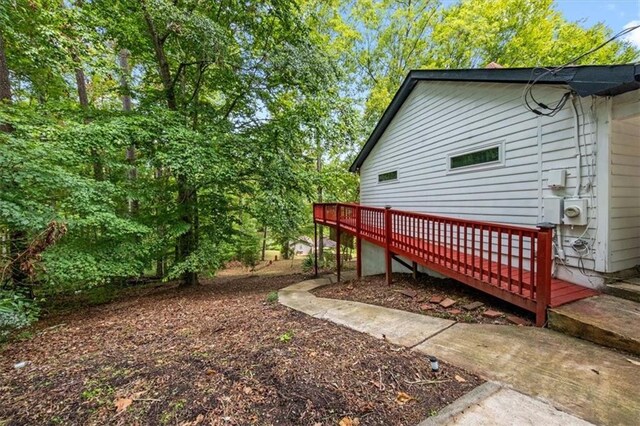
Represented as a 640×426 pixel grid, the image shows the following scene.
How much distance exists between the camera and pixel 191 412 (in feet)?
6.54

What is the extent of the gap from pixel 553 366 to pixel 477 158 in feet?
13.1

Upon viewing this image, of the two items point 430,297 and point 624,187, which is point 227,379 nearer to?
point 430,297

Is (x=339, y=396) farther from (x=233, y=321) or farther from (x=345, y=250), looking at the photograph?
(x=345, y=250)

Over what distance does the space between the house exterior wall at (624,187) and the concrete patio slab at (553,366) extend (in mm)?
1713

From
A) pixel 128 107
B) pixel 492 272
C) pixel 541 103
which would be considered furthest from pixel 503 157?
pixel 128 107

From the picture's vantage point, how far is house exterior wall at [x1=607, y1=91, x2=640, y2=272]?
137 inches

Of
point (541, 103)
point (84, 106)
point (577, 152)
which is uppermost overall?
point (84, 106)

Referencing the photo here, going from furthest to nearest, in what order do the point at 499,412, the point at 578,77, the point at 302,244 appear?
the point at 302,244 < the point at 578,77 < the point at 499,412

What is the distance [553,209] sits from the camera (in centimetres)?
395

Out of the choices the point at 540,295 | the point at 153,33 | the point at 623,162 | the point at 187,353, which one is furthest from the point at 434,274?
the point at 153,33

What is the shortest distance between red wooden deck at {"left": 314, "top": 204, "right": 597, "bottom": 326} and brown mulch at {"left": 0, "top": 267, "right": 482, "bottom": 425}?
1.54 meters

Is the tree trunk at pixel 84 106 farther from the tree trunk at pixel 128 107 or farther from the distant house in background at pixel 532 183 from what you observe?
the distant house in background at pixel 532 183

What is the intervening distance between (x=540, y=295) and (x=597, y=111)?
2.48 metres

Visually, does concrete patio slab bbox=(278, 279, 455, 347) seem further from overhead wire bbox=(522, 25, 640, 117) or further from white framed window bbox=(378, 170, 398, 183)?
white framed window bbox=(378, 170, 398, 183)
